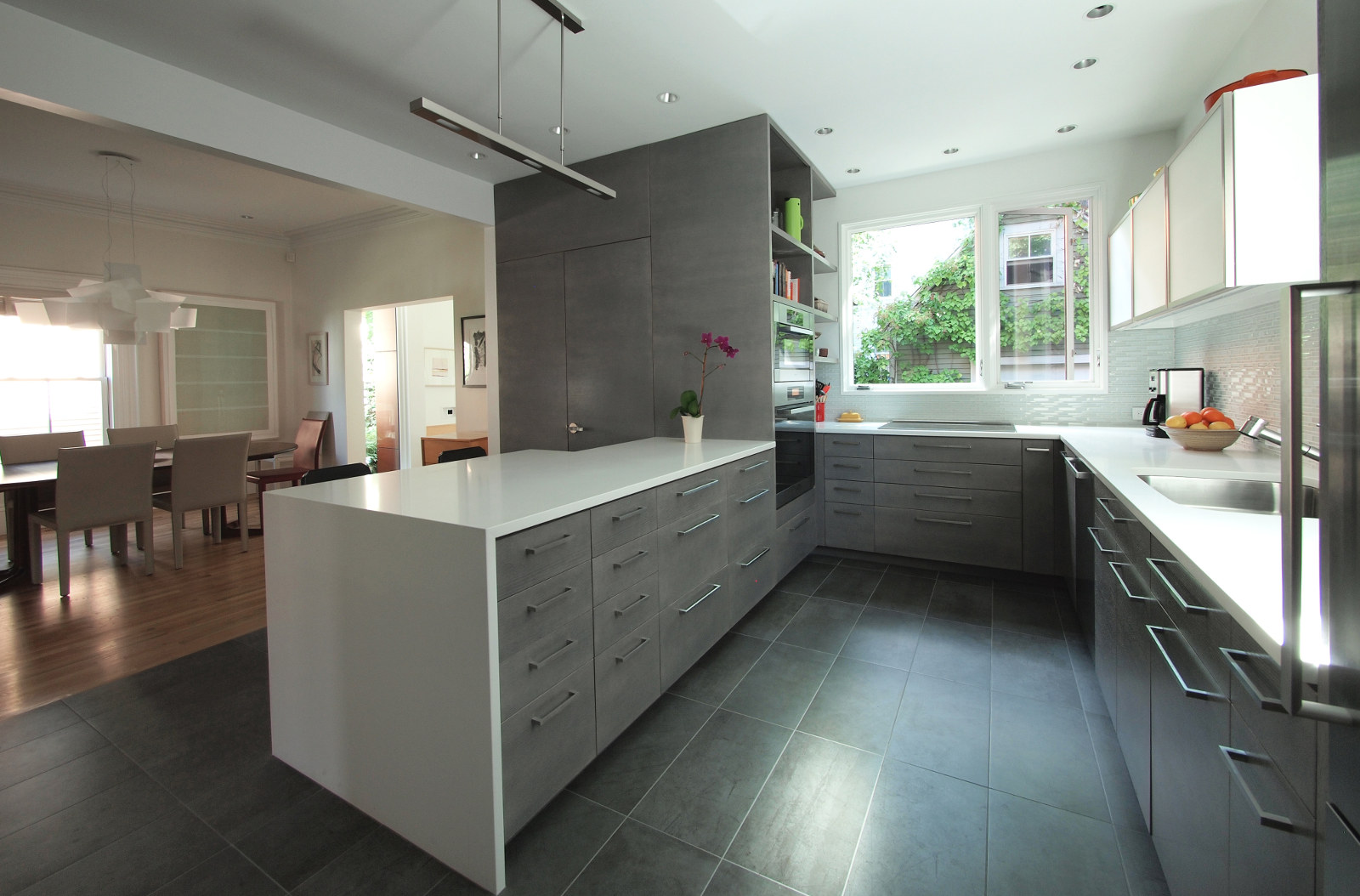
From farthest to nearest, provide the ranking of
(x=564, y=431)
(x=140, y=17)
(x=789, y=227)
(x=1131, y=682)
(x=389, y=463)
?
1. (x=389, y=463)
2. (x=564, y=431)
3. (x=789, y=227)
4. (x=140, y=17)
5. (x=1131, y=682)

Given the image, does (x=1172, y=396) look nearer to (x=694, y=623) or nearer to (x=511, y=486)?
(x=694, y=623)

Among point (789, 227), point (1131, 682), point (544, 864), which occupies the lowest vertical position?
point (544, 864)

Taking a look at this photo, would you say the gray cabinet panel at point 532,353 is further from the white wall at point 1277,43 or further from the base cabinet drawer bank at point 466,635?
the white wall at point 1277,43

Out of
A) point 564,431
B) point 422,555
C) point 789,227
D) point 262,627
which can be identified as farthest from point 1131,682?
point 262,627

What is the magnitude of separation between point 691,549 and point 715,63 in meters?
2.18

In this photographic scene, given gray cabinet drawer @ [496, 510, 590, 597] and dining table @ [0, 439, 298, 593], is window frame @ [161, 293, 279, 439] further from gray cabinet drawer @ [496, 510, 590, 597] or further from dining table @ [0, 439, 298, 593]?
gray cabinet drawer @ [496, 510, 590, 597]

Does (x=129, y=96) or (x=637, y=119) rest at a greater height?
(x=637, y=119)

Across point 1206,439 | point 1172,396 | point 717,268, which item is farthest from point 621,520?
point 1172,396

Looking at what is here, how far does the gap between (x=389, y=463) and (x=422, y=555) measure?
6.12m

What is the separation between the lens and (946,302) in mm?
4250

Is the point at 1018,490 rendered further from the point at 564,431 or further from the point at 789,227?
the point at 564,431

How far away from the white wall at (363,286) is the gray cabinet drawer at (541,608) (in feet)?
13.4

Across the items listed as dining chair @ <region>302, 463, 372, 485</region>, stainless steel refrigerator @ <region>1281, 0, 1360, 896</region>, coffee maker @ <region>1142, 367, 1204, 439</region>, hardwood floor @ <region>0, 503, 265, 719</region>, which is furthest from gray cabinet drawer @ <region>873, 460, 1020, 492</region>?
hardwood floor @ <region>0, 503, 265, 719</region>

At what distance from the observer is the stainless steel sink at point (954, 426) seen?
3.69 meters
